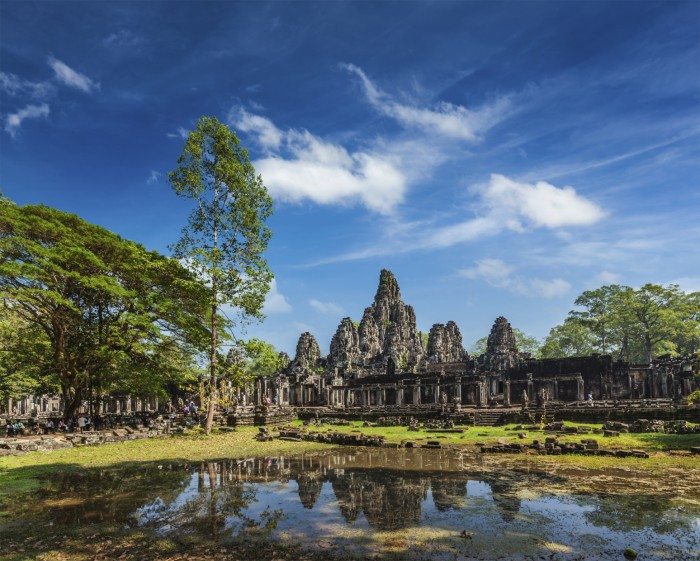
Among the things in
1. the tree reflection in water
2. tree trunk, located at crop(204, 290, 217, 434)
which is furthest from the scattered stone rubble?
the tree reflection in water

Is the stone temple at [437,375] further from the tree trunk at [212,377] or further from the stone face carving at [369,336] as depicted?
the tree trunk at [212,377]

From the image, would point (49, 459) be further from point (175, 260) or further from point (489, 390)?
point (489, 390)

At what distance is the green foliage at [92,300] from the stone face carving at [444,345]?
45551 mm

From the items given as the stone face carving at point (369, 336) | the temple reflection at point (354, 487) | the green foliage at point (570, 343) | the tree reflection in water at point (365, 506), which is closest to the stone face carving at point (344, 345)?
the stone face carving at point (369, 336)

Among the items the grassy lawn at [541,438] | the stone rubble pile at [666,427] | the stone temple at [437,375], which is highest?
the stone temple at [437,375]

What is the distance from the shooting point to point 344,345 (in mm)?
67750

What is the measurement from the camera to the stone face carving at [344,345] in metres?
66.0

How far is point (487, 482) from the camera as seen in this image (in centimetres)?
1271

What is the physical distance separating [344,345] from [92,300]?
145 ft

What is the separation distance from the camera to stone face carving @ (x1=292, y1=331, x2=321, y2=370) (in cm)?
6581

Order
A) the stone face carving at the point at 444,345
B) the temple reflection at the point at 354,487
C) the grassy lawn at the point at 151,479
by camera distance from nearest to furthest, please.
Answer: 1. the grassy lawn at the point at 151,479
2. the temple reflection at the point at 354,487
3. the stone face carving at the point at 444,345

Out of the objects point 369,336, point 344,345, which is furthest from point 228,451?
point 369,336

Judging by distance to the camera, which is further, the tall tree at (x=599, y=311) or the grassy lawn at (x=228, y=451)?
the tall tree at (x=599, y=311)

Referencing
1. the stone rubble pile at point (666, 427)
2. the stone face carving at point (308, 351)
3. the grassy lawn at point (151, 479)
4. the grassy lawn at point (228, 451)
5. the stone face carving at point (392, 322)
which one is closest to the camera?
the grassy lawn at point (151, 479)
